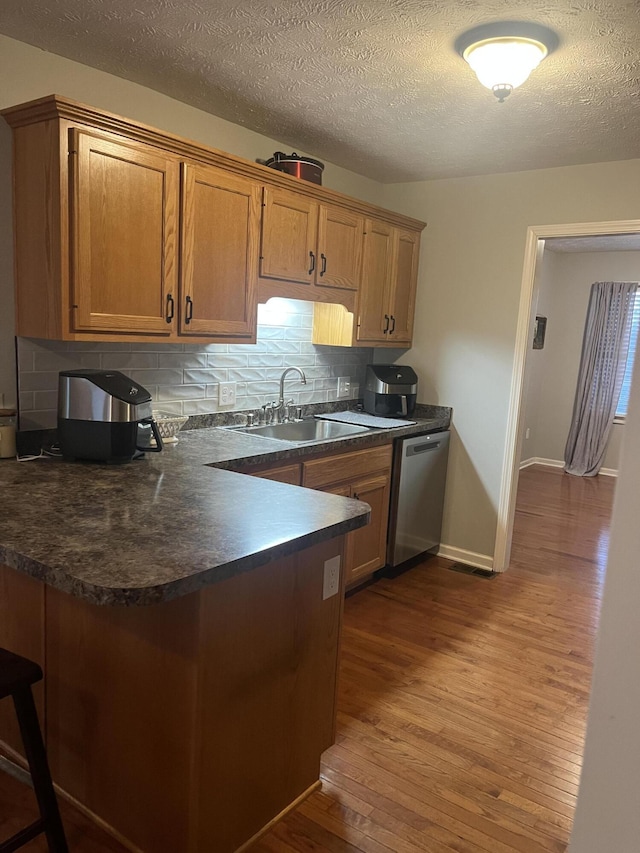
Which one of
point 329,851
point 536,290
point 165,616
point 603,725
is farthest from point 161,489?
point 536,290

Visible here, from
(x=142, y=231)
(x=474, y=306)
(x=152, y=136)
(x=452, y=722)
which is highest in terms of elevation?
(x=152, y=136)

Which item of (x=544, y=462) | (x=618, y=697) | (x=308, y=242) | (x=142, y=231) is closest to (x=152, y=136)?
(x=142, y=231)

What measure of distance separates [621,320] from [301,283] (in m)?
4.85

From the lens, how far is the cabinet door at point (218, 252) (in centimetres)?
255

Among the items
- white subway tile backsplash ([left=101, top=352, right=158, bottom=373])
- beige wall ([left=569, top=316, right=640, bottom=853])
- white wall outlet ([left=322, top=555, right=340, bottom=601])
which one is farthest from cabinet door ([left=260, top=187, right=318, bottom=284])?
beige wall ([left=569, top=316, right=640, bottom=853])

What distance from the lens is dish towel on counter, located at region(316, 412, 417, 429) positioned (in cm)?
364

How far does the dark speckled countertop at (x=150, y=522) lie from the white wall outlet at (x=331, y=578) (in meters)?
0.16

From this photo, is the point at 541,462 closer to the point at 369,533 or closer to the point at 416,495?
the point at 416,495

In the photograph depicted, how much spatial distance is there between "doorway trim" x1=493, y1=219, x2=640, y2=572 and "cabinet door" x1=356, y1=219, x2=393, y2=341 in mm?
815

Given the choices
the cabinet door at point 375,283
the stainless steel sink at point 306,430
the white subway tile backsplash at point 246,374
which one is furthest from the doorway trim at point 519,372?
the white subway tile backsplash at point 246,374

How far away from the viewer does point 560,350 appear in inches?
280

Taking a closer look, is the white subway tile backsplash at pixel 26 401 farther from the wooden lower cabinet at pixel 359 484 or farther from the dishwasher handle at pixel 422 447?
the dishwasher handle at pixel 422 447

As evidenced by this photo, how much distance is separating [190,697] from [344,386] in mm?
2813

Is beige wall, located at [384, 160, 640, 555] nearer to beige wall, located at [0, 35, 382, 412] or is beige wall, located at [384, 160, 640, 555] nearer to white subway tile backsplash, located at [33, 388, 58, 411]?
beige wall, located at [0, 35, 382, 412]
